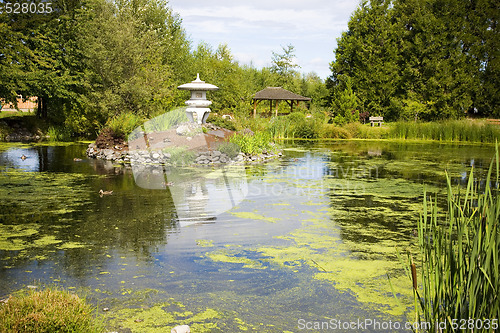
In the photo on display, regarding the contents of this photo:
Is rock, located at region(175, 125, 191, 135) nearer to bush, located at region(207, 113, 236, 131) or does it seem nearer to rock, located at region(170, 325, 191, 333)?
bush, located at region(207, 113, 236, 131)

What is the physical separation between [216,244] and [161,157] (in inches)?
343

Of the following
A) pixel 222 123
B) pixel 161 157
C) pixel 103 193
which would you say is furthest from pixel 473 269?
pixel 222 123

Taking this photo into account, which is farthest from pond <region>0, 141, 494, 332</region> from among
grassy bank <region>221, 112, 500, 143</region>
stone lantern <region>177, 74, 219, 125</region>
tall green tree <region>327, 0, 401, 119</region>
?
tall green tree <region>327, 0, 401, 119</region>

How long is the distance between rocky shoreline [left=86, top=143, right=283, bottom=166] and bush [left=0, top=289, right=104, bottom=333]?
10.8 meters

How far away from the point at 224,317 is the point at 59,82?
20.2m

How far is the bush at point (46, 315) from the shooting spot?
9.62 feet

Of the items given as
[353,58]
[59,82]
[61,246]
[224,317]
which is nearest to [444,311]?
[224,317]

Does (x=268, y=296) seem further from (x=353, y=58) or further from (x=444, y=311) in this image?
(x=353, y=58)

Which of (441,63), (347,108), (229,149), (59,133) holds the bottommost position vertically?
(229,149)

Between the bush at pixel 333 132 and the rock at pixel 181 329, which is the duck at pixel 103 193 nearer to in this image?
the rock at pixel 181 329

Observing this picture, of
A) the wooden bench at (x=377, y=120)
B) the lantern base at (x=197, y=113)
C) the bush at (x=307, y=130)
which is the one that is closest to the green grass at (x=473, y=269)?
the lantern base at (x=197, y=113)

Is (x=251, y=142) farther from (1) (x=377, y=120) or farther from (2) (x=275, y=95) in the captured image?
(1) (x=377, y=120)

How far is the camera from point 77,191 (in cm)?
928

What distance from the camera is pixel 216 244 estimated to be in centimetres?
589
